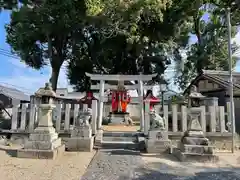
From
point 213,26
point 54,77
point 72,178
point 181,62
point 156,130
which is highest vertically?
point 213,26

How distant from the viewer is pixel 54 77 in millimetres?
15734

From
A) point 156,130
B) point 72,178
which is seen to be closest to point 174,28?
point 156,130

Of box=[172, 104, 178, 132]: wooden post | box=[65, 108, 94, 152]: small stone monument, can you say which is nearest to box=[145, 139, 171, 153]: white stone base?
box=[172, 104, 178, 132]: wooden post

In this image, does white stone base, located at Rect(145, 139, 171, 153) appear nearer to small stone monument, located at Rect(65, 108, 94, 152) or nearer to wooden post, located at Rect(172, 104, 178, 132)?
wooden post, located at Rect(172, 104, 178, 132)

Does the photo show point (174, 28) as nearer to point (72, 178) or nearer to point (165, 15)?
point (165, 15)

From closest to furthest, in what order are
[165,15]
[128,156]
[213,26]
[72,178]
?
1. [72,178]
2. [128,156]
3. [165,15]
4. [213,26]

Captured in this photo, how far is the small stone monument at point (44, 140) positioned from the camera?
6.61 metres

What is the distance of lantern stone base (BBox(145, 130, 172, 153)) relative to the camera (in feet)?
24.7

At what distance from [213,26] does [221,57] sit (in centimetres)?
248

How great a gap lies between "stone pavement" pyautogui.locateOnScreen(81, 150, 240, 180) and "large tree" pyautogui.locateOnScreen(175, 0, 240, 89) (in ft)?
38.3

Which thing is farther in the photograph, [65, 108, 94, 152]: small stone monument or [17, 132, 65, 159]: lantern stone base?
[65, 108, 94, 152]: small stone monument

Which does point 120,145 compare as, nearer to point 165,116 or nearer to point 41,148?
point 165,116

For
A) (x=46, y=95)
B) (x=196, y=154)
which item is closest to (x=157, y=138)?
(x=196, y=154)

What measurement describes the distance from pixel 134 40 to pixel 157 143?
26.0 feet
